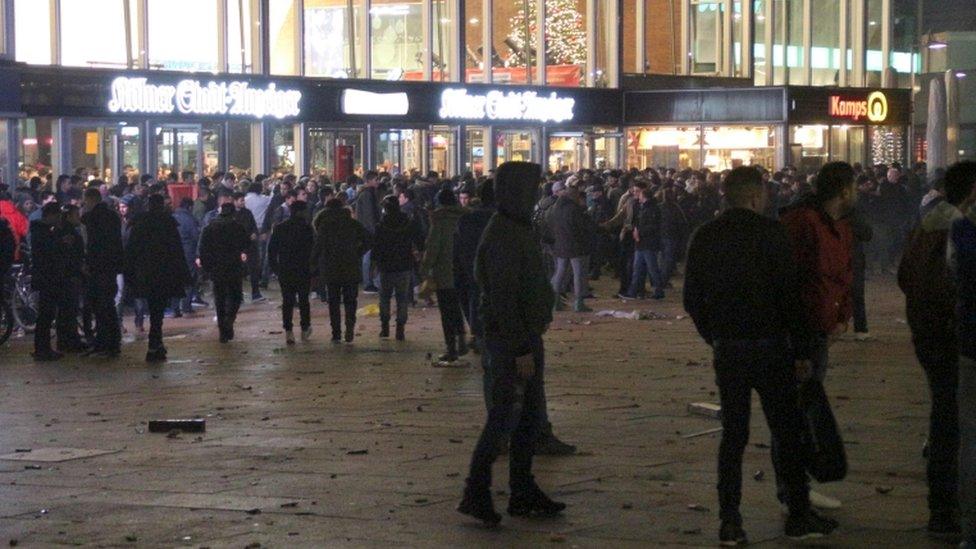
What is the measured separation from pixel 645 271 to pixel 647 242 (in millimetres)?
553

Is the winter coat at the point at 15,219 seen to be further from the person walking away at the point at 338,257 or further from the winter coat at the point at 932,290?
the winter coat at the point at 932,290

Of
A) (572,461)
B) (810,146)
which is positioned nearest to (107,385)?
(572,461)

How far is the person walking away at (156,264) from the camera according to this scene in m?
18.2

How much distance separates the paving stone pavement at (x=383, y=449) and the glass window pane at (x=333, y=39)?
20.8m

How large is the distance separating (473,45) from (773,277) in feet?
116

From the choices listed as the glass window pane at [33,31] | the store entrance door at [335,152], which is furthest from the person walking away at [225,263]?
the store entrance door at [335,152]

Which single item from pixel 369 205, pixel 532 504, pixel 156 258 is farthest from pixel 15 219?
pixel 532 504

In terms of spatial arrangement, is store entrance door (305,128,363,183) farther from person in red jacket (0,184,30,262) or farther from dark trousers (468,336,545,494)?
dark trousers (468,336,545,494)

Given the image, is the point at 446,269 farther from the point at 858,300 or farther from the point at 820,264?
the point at 820,264

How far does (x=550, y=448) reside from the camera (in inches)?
426

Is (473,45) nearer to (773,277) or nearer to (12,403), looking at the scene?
(12,403)

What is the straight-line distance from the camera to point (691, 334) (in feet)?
65.6

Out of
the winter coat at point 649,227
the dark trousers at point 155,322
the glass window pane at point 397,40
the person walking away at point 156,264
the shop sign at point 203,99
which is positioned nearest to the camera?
the dark trousers at point 155,322

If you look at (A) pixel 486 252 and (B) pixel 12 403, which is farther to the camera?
(B) pixel 12 403
